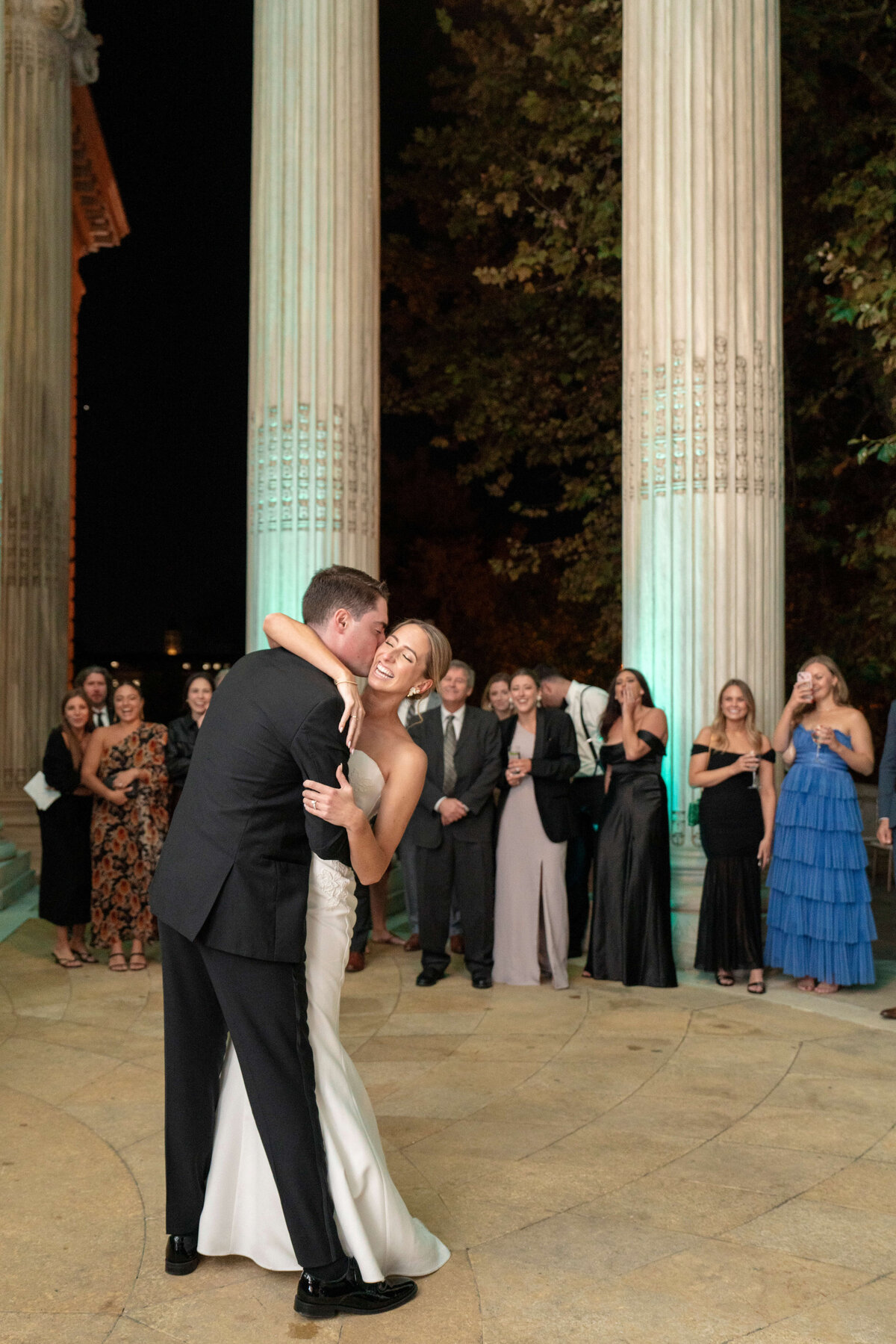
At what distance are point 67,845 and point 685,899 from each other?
4479mm

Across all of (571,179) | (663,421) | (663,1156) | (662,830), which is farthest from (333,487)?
(571,179)

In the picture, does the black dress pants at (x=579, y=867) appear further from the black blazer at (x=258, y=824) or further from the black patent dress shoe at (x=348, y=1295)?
the black blazer at (x=258, y=824)

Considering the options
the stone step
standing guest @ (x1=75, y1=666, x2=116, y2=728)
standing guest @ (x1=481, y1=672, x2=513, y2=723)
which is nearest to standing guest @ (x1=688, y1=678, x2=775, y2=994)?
standing guest @ (x1=481, y1=672, x2=513, y2=723)

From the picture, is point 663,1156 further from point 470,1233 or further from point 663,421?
point 663,421

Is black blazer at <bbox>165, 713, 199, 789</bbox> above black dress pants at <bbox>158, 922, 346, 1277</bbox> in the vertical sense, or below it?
above

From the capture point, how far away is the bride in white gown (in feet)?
12.3

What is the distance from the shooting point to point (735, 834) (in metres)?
8.31

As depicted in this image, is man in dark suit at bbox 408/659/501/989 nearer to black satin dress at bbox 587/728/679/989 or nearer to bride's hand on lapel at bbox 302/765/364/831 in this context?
black satin dress at bbox 587/728/679/989

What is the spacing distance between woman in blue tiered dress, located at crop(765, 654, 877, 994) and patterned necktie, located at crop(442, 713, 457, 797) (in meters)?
2.26

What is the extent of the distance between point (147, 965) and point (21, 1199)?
419 centimetres

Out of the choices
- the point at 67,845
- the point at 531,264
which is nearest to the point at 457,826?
the point at 67,845

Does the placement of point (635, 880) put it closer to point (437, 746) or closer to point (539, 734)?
point (539, 734)

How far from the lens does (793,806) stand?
8.19 m

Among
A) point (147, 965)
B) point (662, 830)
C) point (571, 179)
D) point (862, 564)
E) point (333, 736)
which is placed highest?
point (571, 179)
